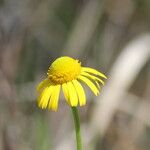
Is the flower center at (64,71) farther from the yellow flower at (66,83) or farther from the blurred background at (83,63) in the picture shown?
the blurred background at (83,63)

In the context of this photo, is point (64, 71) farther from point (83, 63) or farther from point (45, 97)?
point (83, 63)

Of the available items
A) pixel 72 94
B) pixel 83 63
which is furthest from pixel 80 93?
pixel 83 63

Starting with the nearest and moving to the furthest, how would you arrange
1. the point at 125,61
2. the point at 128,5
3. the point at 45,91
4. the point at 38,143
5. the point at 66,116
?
the point at 45,91 → the point at 38,143 → the point at 125,61 → the point at 66,116 → the point at 128,5

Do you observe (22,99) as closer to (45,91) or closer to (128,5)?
(128,5)

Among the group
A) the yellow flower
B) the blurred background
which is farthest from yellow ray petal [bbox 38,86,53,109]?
the blurred background

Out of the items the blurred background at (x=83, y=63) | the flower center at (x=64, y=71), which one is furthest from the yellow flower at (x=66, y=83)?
the blurred background at (x=83, y=63)

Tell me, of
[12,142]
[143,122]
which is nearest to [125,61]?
[143,122]
